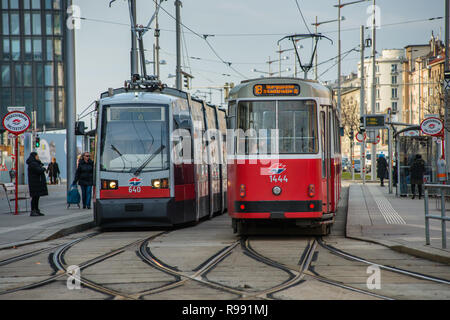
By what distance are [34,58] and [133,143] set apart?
63.6 m

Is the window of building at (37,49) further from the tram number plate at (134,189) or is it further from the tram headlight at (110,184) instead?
the tram number plate at (134,189)

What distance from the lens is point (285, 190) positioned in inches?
559

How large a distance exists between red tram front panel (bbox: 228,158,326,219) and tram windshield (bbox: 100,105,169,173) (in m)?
3.20

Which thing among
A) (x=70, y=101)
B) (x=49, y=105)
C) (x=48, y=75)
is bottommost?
(x=70, y=101)

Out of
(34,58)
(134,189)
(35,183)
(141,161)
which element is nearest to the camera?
(134,189)

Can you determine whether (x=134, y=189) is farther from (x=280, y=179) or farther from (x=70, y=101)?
(x=70, y=101)

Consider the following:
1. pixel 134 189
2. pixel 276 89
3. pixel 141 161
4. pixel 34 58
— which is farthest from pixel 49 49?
pixel 276 89

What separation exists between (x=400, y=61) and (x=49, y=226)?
112216 mm

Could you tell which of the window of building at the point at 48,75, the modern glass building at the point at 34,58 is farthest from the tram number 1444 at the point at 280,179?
the window of building at the point at 48,75

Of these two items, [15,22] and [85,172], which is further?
[15,22]

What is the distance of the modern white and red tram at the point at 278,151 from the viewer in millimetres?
14164

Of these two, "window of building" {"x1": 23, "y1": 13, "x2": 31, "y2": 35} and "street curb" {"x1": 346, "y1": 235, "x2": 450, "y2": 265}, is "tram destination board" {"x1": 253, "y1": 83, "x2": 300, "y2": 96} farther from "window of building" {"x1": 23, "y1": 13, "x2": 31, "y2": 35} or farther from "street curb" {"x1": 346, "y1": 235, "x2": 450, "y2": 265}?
"window of building" {"x1": 23, "y1": 13, "x2": 31, "y2": 35}

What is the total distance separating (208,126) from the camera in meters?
20.6

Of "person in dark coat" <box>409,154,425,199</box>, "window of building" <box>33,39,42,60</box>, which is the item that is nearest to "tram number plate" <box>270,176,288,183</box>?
"person in dark coat" <box>409,154,425,199</box>
